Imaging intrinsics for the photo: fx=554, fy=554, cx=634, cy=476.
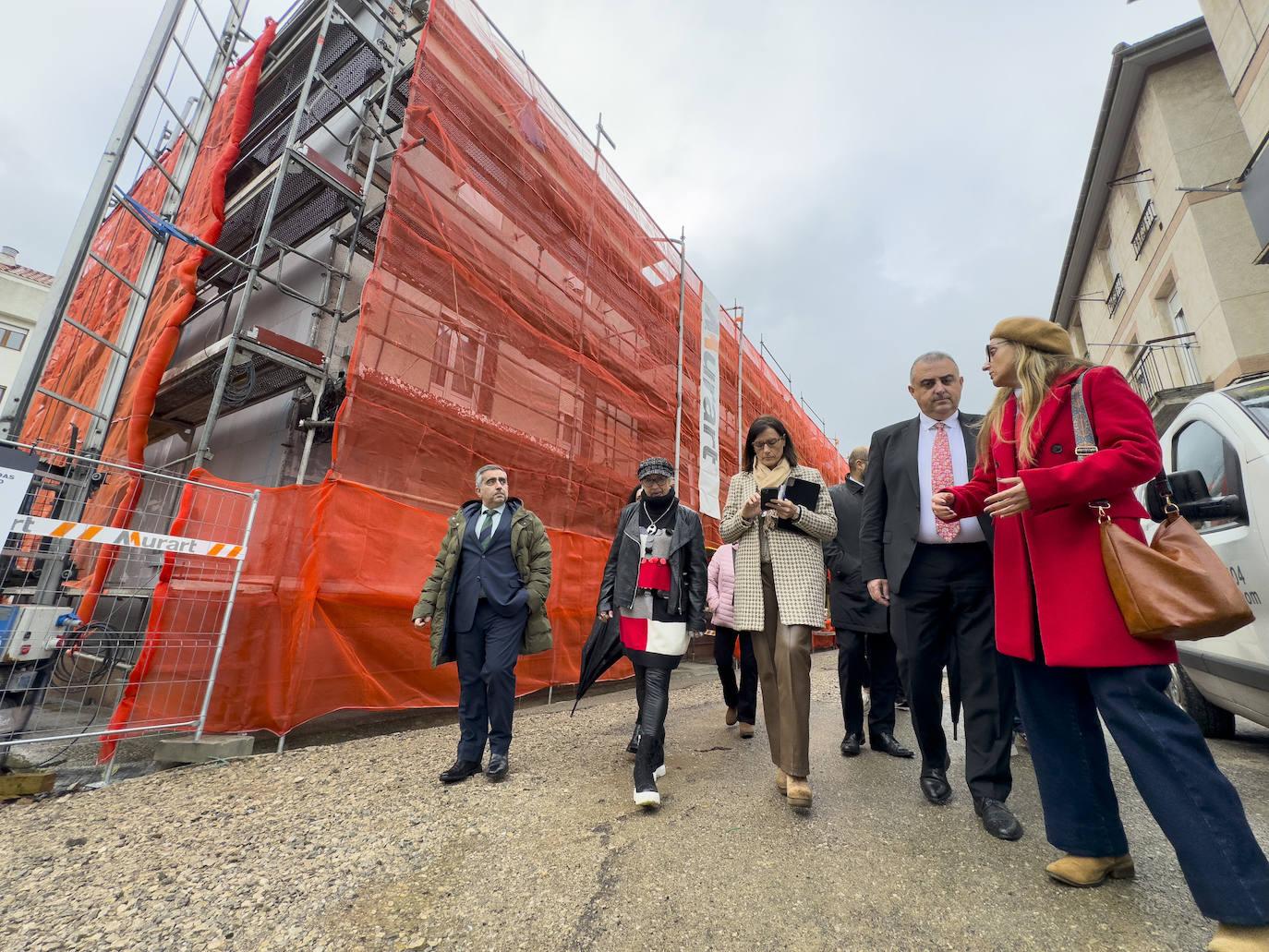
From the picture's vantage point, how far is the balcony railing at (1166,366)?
11.2 metres

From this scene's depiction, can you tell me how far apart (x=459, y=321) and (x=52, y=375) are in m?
9.65

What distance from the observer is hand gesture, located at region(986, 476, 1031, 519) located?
162 centimetres

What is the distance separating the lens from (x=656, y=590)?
296 centimetres

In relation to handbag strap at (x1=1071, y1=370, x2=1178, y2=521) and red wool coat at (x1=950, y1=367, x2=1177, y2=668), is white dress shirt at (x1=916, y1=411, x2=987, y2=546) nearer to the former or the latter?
red wool coat at (x1=950, y1=367, x2=1177, y2=668)

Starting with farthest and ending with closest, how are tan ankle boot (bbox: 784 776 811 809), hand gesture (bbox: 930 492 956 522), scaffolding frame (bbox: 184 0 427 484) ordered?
scaffolding frame (bbox: 184 0 427 484) → tan ankle boot (bbox: 784 776 811 809) → hand gesture (bbox: 930 492 956 522)

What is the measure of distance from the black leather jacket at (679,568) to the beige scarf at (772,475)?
42 centimetres

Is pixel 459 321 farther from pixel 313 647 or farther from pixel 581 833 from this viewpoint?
pixel 581 833

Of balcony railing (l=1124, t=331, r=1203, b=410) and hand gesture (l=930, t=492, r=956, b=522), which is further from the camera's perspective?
balcony railing (l=1124, t=331, r=1203, b=410)

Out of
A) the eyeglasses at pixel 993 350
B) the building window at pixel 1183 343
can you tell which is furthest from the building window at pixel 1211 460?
the building window at pixel 1183 343

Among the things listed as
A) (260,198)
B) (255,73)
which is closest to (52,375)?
(260,198)

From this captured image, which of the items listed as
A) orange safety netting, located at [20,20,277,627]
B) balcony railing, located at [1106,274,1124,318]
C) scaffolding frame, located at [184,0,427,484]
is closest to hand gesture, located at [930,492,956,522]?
orange safety netting, located at [20,20,277,627]

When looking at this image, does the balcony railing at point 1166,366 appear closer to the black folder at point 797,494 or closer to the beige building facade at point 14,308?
the black folder at point 797,494

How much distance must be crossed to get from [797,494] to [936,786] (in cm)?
143

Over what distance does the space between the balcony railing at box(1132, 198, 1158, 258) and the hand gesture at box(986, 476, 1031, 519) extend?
15357 millimetres
